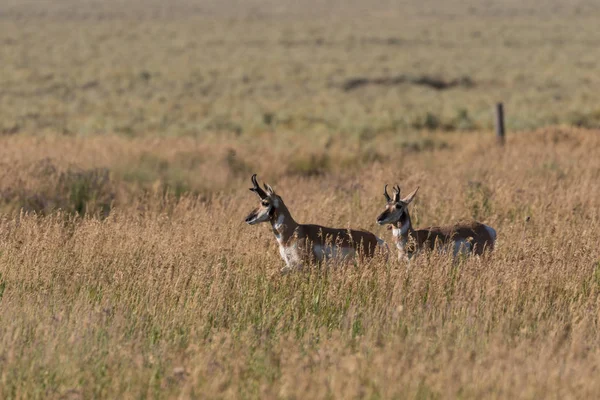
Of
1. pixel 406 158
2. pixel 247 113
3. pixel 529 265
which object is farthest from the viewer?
pixel 247 113

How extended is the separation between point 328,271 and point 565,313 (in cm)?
208

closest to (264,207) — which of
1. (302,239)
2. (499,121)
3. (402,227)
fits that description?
(302,239)

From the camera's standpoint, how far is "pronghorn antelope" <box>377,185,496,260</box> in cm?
816

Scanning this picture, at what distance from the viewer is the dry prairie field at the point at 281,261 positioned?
5.32 metres

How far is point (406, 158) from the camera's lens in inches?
708

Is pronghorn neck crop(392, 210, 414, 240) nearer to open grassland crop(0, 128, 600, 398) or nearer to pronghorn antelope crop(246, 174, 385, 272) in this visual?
pronghorn antelope crop(246, 174, 385, 272)

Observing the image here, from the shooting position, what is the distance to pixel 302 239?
8281mm

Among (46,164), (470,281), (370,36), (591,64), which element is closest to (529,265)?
(470,281)

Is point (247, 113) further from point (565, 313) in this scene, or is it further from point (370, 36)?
point (370, 36)

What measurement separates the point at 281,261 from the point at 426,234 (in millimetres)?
1456

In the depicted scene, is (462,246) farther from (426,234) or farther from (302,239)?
(302,239)

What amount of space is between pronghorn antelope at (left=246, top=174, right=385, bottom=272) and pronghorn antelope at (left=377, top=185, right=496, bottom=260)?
0.23 metres

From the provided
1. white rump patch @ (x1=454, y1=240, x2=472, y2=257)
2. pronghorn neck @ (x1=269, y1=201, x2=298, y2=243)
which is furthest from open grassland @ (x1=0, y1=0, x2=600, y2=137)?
pronghorn neck @ (x1=269, y1=201, x2=298, y2=243)

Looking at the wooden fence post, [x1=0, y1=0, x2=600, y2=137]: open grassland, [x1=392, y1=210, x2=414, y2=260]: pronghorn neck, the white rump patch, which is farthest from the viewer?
[x1=0, y1=0, x2=600, y2=137]: open grassland
